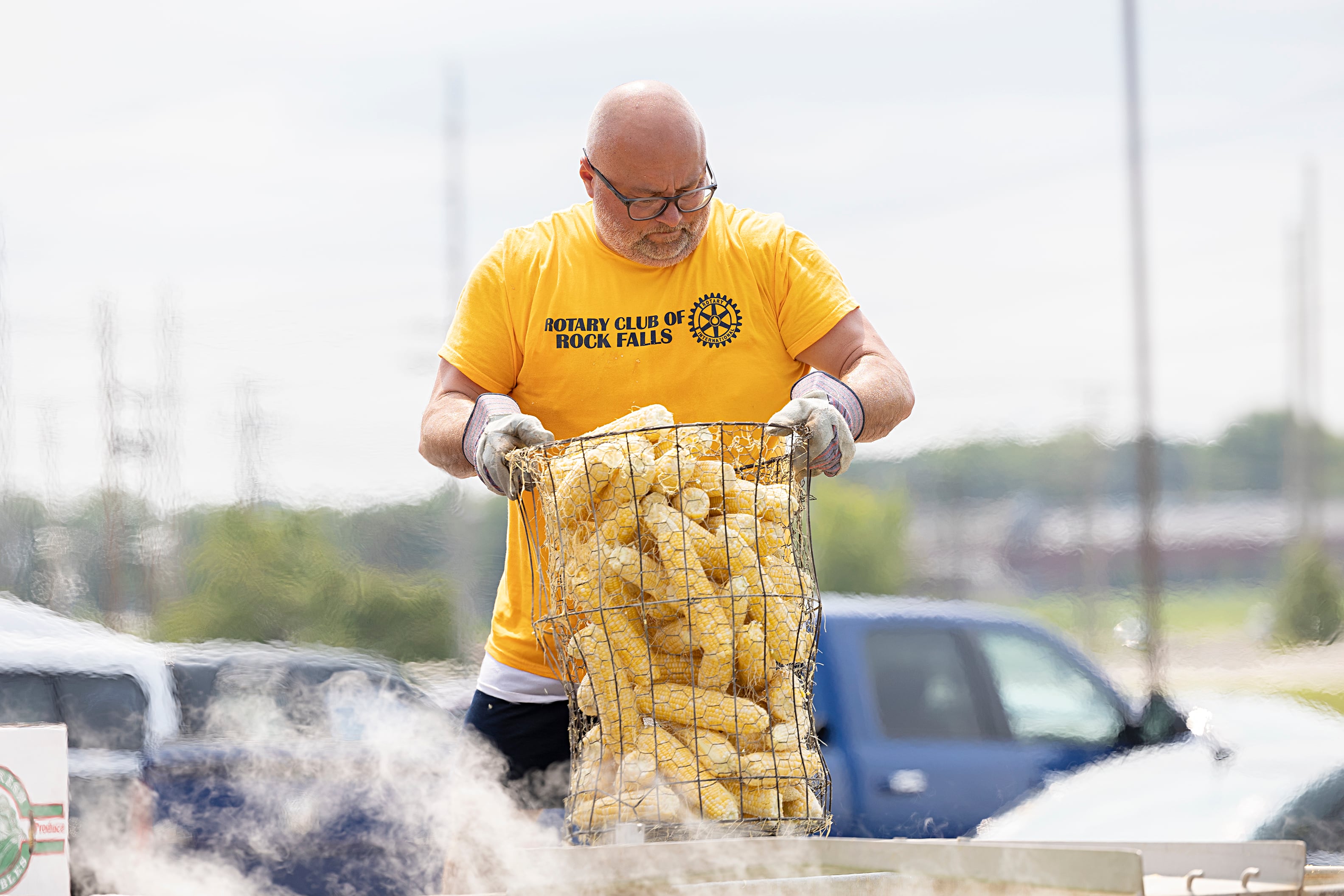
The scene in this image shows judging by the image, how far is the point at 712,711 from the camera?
172 cm

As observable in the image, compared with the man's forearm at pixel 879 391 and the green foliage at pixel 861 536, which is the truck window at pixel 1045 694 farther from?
the green foliage at pixel 861 536

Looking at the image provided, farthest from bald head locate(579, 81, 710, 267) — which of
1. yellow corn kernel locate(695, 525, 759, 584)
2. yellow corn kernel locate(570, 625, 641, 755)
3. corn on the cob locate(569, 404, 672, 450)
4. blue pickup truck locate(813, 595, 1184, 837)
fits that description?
blue pickup truck locate(813, 595, 1184, 837)

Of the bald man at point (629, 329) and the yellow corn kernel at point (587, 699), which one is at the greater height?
the bald man at point (629, 329)

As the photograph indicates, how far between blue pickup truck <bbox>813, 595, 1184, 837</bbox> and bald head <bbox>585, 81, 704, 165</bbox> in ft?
9.09

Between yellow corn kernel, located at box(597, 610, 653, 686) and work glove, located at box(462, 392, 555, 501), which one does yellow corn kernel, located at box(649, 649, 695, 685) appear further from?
work glove, located at box(462, 392, 555, 501)

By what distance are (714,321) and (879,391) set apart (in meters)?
0.32

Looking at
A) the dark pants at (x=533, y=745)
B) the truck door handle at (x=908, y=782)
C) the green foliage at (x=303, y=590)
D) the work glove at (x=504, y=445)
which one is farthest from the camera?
the green foliage at (x=303, y=590)

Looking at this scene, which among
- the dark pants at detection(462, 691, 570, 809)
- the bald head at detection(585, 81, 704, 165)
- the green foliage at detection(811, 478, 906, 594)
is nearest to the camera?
the bald head at detection(585, 81, 704, 165)

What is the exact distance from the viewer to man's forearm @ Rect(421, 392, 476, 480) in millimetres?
2078

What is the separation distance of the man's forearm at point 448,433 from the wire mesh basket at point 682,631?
0.94 ft

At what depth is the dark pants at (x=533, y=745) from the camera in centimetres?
226

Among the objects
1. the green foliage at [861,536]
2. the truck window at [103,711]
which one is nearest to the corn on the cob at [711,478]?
the truck window at [103,711]

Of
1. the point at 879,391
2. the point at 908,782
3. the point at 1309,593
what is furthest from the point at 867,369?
the point at 1309,593

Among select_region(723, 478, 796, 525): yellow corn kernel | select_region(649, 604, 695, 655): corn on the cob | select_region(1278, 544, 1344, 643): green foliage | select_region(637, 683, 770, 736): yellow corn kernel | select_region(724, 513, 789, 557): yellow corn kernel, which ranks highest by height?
select_region(723, 478, 796, 525): yellow corn kernel
